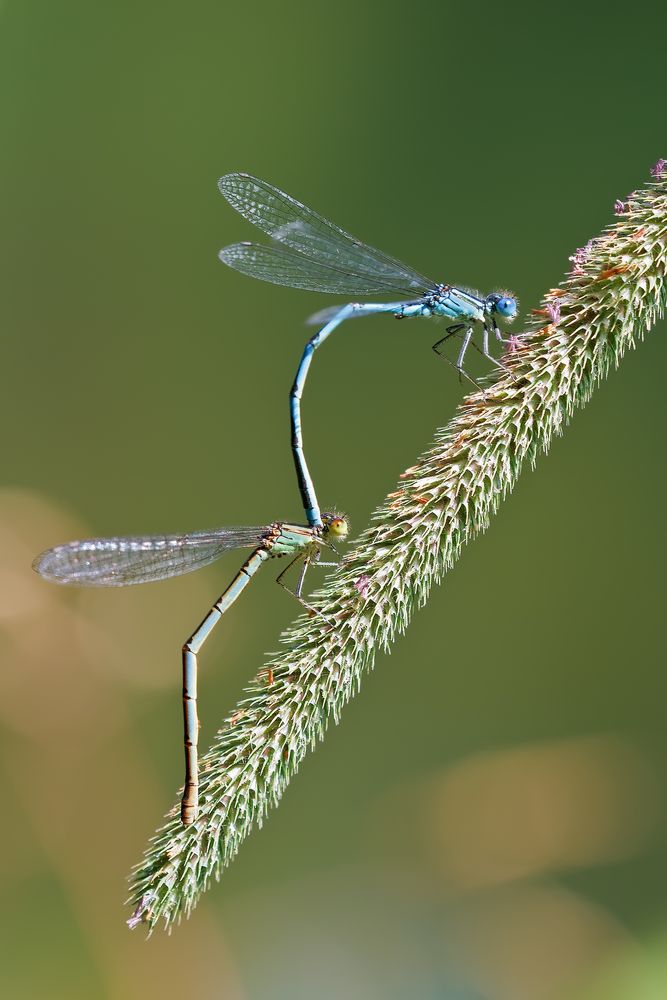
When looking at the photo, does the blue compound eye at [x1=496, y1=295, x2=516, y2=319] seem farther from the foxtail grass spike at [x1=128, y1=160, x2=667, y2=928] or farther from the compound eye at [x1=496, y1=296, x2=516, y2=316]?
the foxtail grass spike at [x1=128, y1=160, x2=667, y2=928]

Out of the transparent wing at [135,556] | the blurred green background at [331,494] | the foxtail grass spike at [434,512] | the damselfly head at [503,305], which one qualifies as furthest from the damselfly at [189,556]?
the blurred green background at [331,494]

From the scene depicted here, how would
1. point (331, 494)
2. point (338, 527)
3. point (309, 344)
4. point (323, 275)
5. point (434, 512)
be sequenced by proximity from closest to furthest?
point (434, 512) < point (338, 527) < point (309, 344) < point (323, 275) < point (331, 494)

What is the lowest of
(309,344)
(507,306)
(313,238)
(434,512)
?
(434,512)

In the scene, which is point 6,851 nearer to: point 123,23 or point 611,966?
point 611,966

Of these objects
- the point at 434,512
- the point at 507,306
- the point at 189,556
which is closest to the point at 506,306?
the point at 507,306

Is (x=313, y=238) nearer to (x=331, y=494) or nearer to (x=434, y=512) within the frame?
(x=434, y=512)

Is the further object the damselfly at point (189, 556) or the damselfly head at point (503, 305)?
the damselfly head at point (503, 305)

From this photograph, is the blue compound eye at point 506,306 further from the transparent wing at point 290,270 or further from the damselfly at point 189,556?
the damselfly at point 189,556
